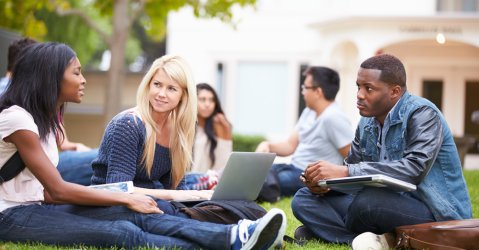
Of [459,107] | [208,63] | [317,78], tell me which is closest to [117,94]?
[208,63]

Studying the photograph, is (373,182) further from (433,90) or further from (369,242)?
(433,90)

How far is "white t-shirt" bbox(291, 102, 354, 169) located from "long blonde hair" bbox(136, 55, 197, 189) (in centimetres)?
309

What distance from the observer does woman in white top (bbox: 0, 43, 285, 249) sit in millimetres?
4762

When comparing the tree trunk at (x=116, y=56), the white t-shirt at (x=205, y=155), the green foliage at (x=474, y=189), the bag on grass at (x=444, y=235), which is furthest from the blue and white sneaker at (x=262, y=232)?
the tree trunk at (x=116, y=56)

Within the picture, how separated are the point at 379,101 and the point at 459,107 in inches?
651

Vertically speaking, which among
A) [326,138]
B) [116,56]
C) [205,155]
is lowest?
[205,155]

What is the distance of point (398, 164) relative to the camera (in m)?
5.00

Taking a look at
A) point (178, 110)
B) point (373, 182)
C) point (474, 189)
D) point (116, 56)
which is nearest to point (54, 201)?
point (178, 110)

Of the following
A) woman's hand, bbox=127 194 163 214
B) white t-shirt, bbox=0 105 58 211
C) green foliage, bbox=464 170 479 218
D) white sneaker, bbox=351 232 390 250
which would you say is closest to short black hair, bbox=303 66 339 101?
green foliage, bbox=464 170 479 218

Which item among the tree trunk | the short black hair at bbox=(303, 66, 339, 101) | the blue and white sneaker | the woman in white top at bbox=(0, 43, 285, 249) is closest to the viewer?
the blue and white sneaker

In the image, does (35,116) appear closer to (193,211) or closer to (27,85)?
(27,85)

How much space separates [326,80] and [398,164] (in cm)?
411

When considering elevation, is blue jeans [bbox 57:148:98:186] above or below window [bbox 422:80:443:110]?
below

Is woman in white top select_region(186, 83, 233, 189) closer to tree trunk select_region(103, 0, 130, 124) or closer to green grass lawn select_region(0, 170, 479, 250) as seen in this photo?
green grass lawn select_region(0, 170, 479, 250)
